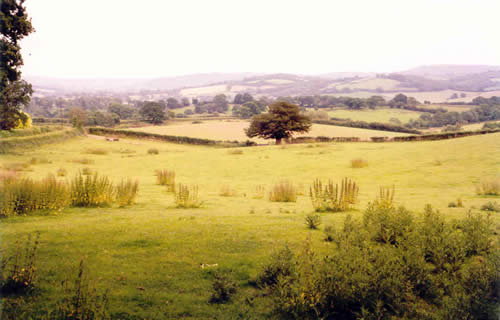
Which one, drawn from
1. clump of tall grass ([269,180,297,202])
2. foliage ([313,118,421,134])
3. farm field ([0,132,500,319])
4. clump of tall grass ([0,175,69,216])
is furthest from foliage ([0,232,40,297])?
foliage ([313,118,421,134])

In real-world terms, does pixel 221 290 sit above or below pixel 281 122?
below

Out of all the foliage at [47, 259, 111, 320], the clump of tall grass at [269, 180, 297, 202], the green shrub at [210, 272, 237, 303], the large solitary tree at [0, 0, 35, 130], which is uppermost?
the large solitary tree at [0, 0, 35, 130]

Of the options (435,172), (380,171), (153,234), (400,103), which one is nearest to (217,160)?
(380,171)

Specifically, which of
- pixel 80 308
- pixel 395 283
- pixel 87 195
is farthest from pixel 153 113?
pixel 395 283

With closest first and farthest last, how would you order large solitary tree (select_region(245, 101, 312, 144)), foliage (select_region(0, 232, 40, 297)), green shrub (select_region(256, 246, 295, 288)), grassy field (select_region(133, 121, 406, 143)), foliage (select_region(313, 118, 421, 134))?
1. foliage (select_region(0, 232, 40, 297))
2. green shrub (select_region(256, 246, 295, 288))
3. large solitary tree (select_region(245, 101, 312, 144))
4. grassy field (select_region(133, 121, 406, 143))
5. foliage (select_region(313, 118, 421, 134))

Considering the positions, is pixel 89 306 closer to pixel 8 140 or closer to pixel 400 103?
pixel 8 140

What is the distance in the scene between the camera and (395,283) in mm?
5680

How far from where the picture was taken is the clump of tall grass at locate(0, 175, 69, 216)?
32.4 ft

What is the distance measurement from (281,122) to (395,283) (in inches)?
2041

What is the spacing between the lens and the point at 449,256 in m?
7.09

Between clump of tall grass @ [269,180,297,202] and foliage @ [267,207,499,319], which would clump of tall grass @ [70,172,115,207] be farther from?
foliage @ [267,207,499,319]

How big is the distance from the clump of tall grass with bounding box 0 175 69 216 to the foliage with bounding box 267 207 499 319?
7.78m

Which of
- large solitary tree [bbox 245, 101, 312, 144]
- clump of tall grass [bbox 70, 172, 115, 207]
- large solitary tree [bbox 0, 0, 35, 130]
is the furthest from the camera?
large solitary tree [bbox 245, 101, 312, 144]

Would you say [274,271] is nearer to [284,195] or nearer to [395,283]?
[395,283]
